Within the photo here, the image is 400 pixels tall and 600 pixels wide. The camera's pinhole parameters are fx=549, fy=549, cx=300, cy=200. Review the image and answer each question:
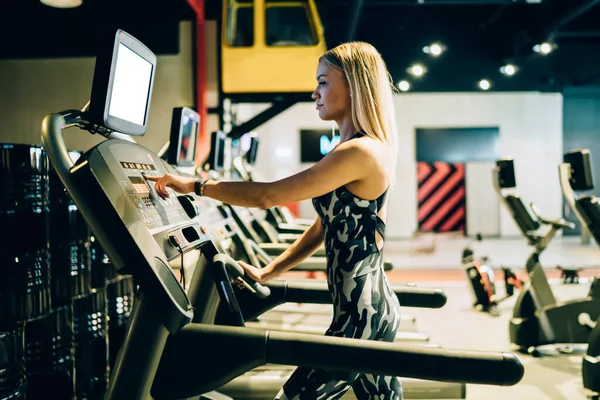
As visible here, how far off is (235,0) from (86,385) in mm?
4806

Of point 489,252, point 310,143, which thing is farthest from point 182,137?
point 310,143

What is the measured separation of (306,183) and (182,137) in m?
1.11

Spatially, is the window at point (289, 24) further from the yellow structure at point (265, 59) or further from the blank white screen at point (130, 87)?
the blank white screen at point (130, 87)

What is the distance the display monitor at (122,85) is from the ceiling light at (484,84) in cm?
778

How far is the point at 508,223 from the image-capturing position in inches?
454

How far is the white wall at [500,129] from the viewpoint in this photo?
11.4 meters

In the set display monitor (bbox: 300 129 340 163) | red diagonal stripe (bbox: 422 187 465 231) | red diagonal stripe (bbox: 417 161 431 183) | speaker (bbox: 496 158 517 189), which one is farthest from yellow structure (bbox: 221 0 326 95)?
red diagonal stripe (bbox: 422 187 465 231)

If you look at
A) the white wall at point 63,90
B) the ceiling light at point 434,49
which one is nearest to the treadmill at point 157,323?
the white wall at point 63,90

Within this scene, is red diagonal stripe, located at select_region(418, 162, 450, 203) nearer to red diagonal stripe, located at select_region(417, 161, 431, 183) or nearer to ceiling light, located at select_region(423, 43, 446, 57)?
red diagonal stripe, located at select_region(417, 161, 431, 183)

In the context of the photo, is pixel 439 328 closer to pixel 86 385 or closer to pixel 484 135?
pixel 86 385

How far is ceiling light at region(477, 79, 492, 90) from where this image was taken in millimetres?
8664

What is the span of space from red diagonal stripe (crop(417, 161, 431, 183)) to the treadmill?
423 inches

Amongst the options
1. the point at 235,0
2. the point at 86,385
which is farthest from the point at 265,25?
the point at 86,385

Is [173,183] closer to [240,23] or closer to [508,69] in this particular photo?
[240,23]
